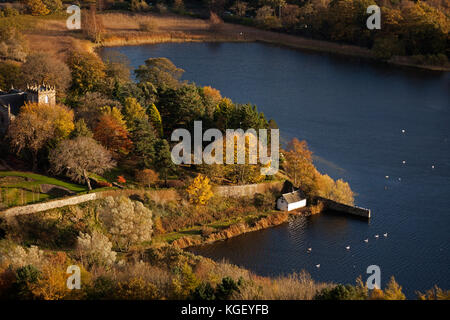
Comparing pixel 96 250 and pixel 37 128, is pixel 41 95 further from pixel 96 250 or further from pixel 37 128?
pixel 96 250

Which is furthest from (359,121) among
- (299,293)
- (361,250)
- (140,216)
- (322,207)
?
(299,293)

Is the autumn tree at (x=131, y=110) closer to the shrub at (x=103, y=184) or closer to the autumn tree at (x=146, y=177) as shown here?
the autumn tree at (x=146, y=177)

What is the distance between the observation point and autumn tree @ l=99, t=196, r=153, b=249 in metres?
41.9

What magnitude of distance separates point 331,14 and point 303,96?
34745 millimetres

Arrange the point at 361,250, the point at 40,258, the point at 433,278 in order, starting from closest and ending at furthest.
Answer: the point at 40,258 < the point at 433,278 < the point at 361,250

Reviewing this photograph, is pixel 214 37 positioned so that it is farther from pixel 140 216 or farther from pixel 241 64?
pixel 140 216

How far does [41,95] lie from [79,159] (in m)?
7.88

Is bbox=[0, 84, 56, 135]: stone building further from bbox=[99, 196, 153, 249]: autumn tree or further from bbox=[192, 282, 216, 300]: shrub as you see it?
bbox=[192, 282, 216, 300]: shrub

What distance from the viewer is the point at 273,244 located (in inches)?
1757

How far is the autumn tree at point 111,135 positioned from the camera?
1964 inches

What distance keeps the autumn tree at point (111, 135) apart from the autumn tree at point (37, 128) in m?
2.35

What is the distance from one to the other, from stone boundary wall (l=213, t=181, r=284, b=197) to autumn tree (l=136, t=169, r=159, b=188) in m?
4.60

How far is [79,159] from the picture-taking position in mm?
45656

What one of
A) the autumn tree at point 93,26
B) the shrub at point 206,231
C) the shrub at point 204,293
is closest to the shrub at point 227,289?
the shrub at point 204,293
